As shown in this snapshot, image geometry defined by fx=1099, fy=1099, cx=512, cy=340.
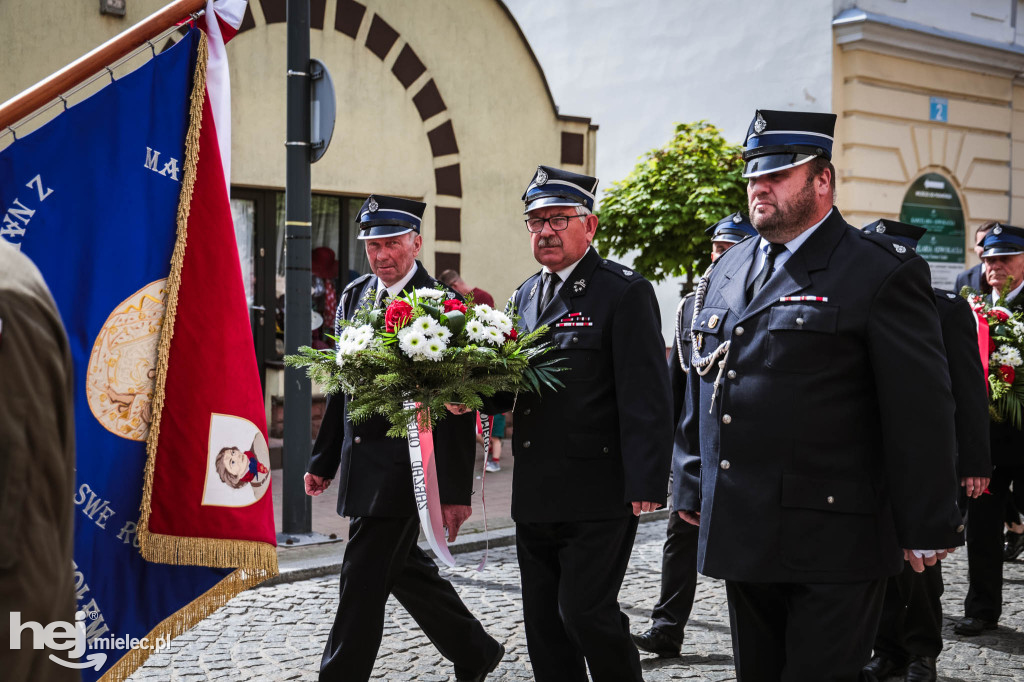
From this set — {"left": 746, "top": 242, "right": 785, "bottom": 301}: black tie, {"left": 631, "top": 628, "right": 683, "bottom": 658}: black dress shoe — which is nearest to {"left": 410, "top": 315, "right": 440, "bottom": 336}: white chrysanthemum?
{"left": 746, "top": 242, "right": 785, "bottom": 301}: black tie

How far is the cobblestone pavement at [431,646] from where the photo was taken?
5.02 meters

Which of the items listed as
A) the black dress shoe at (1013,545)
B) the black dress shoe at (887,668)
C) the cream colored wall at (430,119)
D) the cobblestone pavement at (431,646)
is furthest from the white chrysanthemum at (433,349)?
the cream colored wall at (430,119)

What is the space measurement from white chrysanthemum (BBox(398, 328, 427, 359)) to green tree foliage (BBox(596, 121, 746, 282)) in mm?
9258

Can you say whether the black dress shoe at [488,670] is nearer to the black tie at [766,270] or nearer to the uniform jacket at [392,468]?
the uniform jacket at [392,468]

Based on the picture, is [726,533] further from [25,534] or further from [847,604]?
[25,534]

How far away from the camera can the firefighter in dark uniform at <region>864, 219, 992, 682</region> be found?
498 centimetres

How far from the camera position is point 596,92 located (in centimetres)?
1912

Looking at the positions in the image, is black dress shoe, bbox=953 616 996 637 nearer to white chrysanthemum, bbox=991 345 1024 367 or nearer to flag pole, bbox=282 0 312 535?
white chrysanthemum, bbox=991 345 1024 367

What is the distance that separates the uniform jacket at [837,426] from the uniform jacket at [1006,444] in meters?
3.31

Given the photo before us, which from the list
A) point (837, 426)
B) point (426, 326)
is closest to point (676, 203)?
point (426, 326)

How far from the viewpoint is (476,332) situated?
3.94 metres

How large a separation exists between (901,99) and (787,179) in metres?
14.3

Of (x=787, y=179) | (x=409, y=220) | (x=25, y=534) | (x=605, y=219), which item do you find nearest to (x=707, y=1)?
(x=605, y=219)

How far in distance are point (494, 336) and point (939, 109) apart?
14922mm
